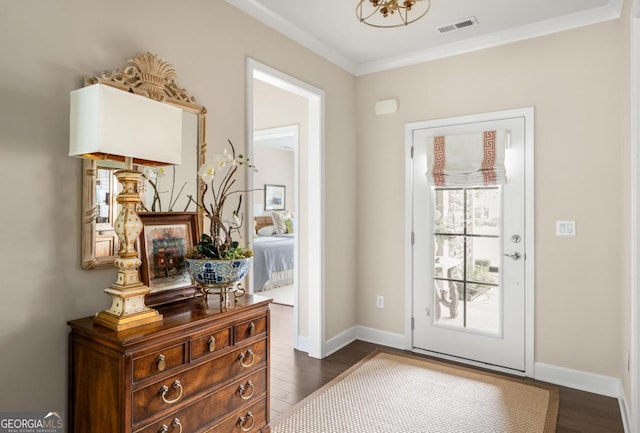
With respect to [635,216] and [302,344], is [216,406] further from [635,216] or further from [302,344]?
[635,216]

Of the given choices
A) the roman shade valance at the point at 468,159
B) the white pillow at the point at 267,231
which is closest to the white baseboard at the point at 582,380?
the roman shade valance at the point at 468,159

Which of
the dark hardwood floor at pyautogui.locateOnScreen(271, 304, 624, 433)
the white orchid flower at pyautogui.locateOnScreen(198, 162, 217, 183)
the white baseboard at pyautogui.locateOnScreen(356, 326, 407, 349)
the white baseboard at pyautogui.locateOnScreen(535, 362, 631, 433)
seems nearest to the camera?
the white orchid flower at pyautogui.locateOnScreen(198, 162, 217, 183)

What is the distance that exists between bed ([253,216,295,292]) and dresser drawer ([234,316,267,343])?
368 centimetres

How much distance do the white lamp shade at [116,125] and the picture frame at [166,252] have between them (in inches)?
16.2

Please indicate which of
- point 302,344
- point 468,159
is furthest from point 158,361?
point 468,159

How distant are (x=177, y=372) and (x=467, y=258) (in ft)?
8.44

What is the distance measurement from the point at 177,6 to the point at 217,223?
4.16 ft

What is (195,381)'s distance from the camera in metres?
1.75

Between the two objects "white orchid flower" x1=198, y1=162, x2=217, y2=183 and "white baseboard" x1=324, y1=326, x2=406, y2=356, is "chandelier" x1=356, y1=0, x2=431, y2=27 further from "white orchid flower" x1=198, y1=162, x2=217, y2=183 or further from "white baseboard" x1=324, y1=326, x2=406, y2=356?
"white baseboard" x1=324, y1=326, x2=406, y2=356

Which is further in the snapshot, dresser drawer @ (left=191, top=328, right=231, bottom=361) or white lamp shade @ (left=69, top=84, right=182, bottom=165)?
dresser drawer @ (left=191, top=328, right=231, bottom=361)

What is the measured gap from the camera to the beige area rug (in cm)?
238

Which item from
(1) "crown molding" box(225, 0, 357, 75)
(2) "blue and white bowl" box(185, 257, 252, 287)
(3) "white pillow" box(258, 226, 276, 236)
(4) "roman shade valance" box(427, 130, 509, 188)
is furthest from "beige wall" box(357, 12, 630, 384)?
(3) "white pillow" box(258, 226, 276, 236)

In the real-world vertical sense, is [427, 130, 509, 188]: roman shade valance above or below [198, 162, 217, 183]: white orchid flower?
above

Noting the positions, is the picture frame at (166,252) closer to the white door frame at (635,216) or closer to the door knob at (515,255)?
the white door frame at (635,216)
